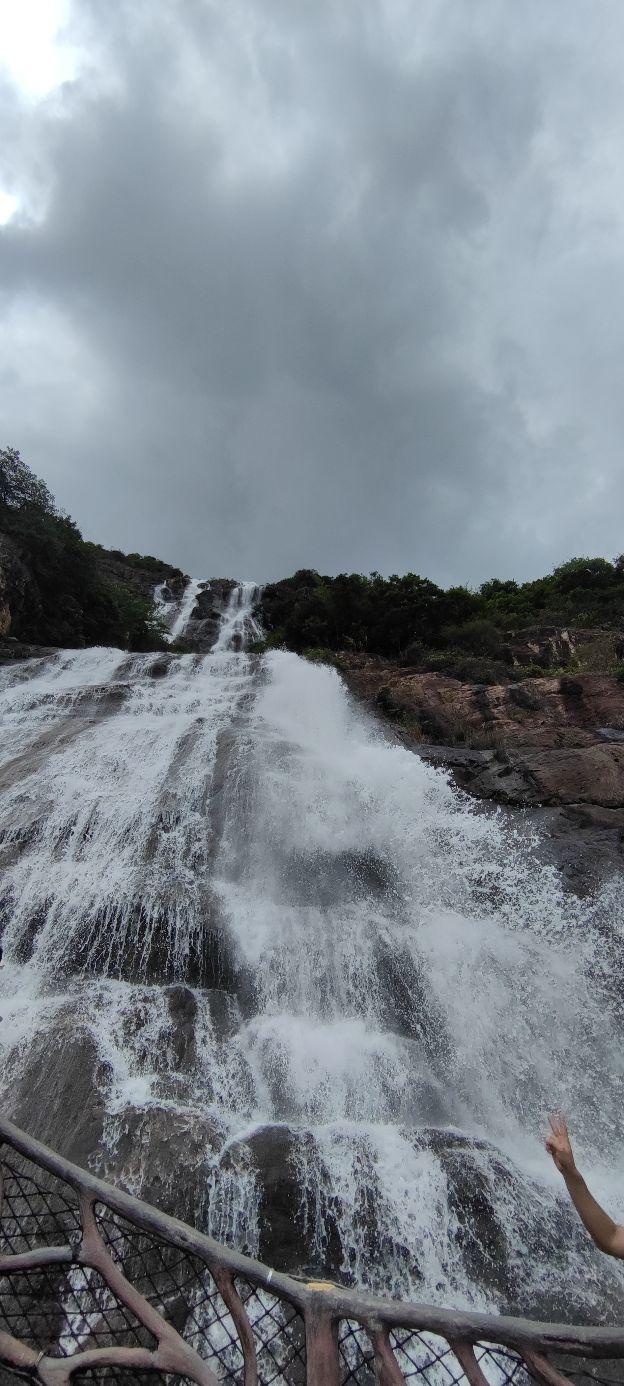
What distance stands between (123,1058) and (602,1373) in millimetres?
4190

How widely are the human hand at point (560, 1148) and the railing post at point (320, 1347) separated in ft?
2.70

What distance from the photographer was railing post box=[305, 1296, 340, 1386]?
146 cm

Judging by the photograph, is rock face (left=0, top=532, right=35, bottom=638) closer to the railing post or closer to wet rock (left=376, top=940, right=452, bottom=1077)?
wet rock (left=376, top=940, right=452, bottom=1077)

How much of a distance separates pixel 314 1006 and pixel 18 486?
21.9 m

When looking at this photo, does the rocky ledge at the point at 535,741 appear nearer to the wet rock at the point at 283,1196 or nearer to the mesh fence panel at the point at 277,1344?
the wet rock at the point at 283,1196

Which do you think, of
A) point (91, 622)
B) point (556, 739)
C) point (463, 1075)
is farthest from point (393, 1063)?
point (91, 622)

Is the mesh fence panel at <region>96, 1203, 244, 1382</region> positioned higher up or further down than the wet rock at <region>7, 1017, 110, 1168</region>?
further down

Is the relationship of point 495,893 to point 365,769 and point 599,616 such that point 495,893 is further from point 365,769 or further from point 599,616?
point 599,616

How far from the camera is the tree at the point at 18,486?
21.5m

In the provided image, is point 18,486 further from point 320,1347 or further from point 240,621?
point 320,1347

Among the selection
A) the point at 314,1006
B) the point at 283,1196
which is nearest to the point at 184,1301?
the point at 283,1196

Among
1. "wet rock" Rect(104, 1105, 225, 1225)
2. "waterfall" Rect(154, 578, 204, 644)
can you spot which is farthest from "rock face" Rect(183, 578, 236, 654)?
"wet rock" Rect(104, 1105, 225, 1225)

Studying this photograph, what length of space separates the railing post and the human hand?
0.82 metres

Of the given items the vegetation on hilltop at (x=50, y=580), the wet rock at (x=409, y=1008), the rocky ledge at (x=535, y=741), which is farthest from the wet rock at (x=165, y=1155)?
the vegetation on hilltop at (x=50, y=580)
